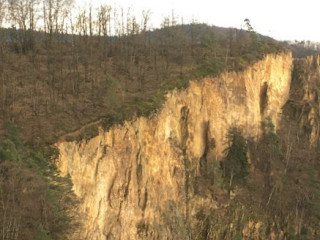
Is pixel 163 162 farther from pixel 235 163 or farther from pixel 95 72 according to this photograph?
pixel 95 72

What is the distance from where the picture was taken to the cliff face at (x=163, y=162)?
31797mm

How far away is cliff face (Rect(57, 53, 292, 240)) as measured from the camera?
3180 centimetres

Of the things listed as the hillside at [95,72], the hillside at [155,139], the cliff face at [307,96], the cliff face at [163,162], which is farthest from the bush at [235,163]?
the cliff face at [307,96]

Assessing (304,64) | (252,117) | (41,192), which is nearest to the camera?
(41,192)

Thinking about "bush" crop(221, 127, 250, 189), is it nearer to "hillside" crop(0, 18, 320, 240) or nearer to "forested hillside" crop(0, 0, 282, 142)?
"hillside" crop(0, 18, 320, 240)

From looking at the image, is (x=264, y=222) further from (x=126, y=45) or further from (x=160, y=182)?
(x=126, y=45)

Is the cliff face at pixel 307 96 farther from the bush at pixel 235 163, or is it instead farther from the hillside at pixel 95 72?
the bush at pixel 235 163

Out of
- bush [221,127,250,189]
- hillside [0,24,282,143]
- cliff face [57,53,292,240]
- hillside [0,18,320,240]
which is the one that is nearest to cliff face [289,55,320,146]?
hillside [0,18,320,240]

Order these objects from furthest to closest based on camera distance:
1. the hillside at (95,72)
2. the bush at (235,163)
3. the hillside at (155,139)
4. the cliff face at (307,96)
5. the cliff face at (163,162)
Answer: the cliff face at (307,96) < the bush at (235,163) < the hillside at (95,72) < the cliff face at (163,162) < the hillside at (155,139)

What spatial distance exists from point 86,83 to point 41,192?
1895 cm

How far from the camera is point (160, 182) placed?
37.5 m

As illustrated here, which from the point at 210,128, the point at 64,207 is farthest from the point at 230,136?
the point at 64,207

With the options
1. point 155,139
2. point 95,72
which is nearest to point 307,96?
point 155,139

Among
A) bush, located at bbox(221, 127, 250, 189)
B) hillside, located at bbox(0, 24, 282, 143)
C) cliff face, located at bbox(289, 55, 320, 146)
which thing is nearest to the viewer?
hillside, located at bbox(0, 24, 282, 143)
